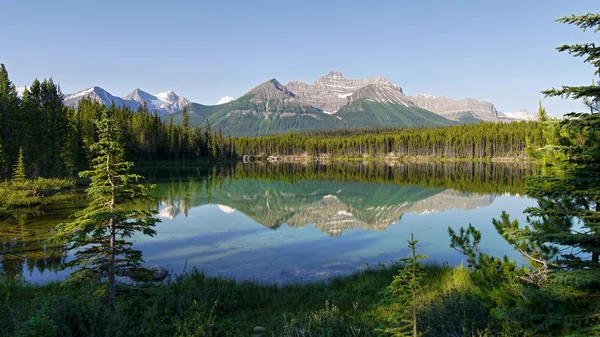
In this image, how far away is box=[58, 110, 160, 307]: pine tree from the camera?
9273 millimetres

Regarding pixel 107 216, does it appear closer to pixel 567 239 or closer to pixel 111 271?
pixel 111 271

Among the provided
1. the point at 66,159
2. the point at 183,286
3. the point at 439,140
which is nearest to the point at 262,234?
the point at 183,286

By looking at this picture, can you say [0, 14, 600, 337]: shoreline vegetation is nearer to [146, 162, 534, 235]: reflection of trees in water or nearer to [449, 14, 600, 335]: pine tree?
[449, 14, 600, 335]: pine tree

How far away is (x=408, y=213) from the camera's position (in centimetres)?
3544

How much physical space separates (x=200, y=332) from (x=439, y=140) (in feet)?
555

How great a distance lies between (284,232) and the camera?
89.7ft

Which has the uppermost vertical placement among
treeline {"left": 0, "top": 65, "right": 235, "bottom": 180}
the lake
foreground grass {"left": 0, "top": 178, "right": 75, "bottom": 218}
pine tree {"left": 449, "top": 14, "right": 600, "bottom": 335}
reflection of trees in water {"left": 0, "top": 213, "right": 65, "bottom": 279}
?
treeline {"left": 0, "top": 65, "right": 235, "bottom": 180}

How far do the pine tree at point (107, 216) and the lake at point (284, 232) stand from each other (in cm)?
101

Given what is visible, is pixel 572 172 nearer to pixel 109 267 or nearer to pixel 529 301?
pixel 529 301

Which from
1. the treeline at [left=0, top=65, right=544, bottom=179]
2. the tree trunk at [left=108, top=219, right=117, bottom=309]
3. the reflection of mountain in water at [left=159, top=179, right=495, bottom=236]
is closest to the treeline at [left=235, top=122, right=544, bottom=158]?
the treeline at [left=0, top=65, right=544, bottom=179]

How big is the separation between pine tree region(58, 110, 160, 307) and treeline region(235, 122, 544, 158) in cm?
13128

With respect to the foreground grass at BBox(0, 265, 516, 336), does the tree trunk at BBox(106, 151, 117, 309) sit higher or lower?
higher

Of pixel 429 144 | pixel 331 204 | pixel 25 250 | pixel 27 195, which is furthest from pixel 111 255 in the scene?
pixel 429 144


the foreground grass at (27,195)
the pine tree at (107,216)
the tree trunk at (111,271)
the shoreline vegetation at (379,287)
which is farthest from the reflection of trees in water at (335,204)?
the tree trunk at (111,271)
